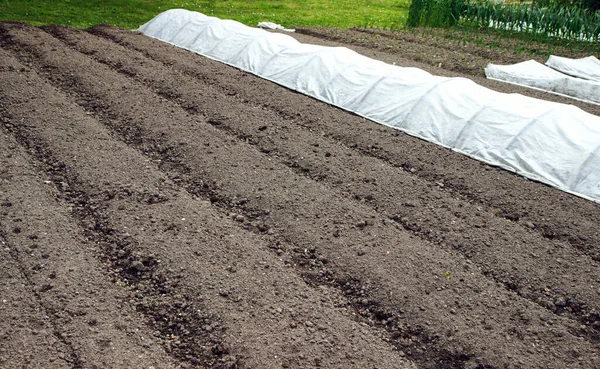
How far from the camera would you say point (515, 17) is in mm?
12922

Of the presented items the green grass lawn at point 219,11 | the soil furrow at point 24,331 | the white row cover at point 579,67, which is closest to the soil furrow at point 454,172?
the soil furrow at point 24,331

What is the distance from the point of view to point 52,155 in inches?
241

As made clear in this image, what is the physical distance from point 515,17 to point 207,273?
36.8ft

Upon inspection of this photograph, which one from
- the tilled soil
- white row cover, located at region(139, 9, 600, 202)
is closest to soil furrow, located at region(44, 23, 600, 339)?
the tilled soil

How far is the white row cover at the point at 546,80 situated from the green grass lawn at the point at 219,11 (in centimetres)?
505

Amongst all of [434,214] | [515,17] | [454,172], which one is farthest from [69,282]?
[515,17]

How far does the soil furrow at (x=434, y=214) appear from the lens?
14.4 ft

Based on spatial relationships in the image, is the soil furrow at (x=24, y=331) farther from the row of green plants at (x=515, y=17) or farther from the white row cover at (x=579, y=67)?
the row of green plants at (x=515, y=17)

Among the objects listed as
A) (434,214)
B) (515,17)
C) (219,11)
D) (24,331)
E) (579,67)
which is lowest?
(24,331)

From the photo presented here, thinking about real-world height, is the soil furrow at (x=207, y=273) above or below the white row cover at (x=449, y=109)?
below

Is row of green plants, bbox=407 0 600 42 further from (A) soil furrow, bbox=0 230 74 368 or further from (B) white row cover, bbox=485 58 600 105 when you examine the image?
(A) soil furrow, bbox=0 230 74 368

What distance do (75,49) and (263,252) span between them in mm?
7465

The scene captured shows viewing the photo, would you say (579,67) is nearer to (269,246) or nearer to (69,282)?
(269,246)

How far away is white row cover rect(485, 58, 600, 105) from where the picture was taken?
884cm
